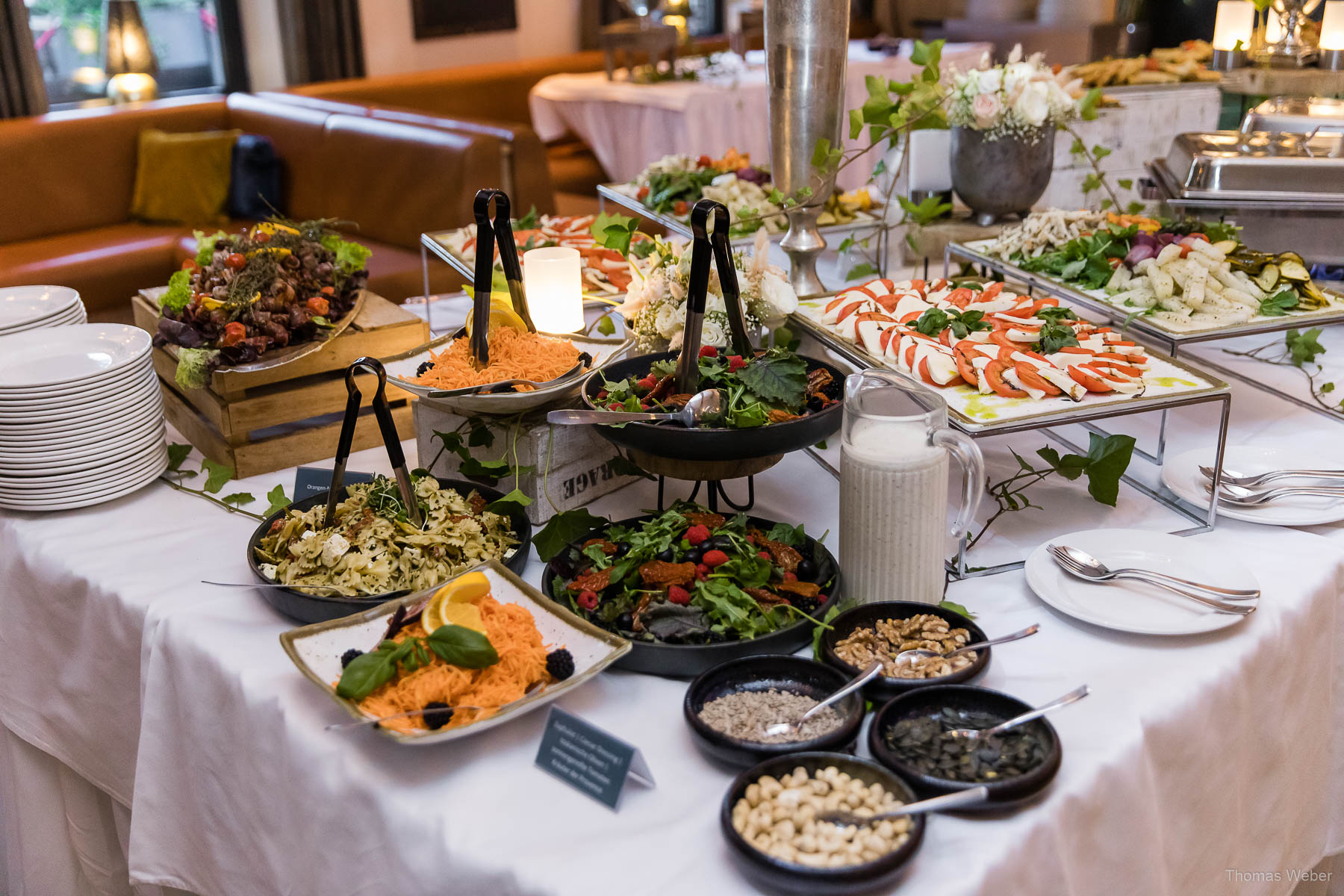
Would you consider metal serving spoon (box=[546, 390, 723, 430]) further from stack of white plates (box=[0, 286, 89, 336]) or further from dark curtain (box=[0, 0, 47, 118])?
dark curtain (box=[0, 0, 47, 118])

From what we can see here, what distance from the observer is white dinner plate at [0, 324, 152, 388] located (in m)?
1.42

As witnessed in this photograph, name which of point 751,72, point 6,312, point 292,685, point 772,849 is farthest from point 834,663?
point 751,72

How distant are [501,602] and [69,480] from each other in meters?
0.70

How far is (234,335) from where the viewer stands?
150cm

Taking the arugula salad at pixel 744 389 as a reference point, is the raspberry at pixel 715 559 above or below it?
below

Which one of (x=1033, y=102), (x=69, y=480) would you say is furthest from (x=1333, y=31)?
(x=69, y=480)

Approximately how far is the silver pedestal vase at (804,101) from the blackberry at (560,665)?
3.23 feet

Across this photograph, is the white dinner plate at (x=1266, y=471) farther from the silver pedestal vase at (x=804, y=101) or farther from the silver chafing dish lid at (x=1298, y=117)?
the silver chafing dish lid at (x=1298, y=117)

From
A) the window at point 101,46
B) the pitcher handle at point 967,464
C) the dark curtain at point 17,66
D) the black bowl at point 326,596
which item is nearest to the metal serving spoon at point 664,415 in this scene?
the black bowl at point 326,596

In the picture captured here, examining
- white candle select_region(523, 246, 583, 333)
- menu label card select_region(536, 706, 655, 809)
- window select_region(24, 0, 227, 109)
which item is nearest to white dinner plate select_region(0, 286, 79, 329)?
white candle select_region(523, 246, 583, 333)

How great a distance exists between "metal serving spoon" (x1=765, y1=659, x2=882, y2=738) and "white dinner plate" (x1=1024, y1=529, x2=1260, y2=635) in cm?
29

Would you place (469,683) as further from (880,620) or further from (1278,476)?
(1278,476)

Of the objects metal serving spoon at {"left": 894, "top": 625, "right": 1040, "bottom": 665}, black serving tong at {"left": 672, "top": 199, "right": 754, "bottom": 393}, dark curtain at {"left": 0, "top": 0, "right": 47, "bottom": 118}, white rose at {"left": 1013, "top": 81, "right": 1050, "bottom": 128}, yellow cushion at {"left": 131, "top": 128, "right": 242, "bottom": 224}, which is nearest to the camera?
metal serving spoon at {"left": 894, "top": 625, "right": 1040, "bottom": 665}

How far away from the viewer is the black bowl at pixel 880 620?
3.17 feet
